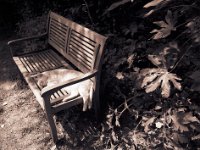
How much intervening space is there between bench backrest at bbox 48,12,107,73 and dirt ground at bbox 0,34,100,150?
→ 2.29 ft

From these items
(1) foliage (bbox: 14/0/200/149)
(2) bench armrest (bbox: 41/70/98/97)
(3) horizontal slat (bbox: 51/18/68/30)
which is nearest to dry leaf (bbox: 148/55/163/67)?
(1) foliage (bbox: 14/0/200/149)

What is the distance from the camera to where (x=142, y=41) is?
11.5ft

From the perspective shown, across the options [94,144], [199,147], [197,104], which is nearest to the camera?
[199,147]

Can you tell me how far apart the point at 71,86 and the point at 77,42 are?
0.65 meters

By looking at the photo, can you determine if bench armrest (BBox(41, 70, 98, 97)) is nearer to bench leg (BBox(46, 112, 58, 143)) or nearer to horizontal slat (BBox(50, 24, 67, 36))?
bench leg (BBox(46, 112, 58, 143))

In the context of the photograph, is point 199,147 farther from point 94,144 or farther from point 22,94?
point 22,94

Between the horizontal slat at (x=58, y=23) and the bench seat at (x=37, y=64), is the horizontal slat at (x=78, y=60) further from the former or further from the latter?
the horizontal slat at (x=58, y=23)

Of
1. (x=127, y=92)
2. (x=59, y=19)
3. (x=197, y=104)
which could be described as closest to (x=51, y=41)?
(x=59, y=19)

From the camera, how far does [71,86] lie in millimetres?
3283

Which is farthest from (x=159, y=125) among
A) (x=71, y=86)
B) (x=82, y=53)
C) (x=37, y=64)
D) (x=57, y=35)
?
(x=57, y=35)

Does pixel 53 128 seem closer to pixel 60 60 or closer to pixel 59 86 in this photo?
pixel 59 86

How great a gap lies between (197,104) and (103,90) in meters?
1.23

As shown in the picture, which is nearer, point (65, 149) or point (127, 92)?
point (65, 149)

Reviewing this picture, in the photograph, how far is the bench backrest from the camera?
9.96 feet
